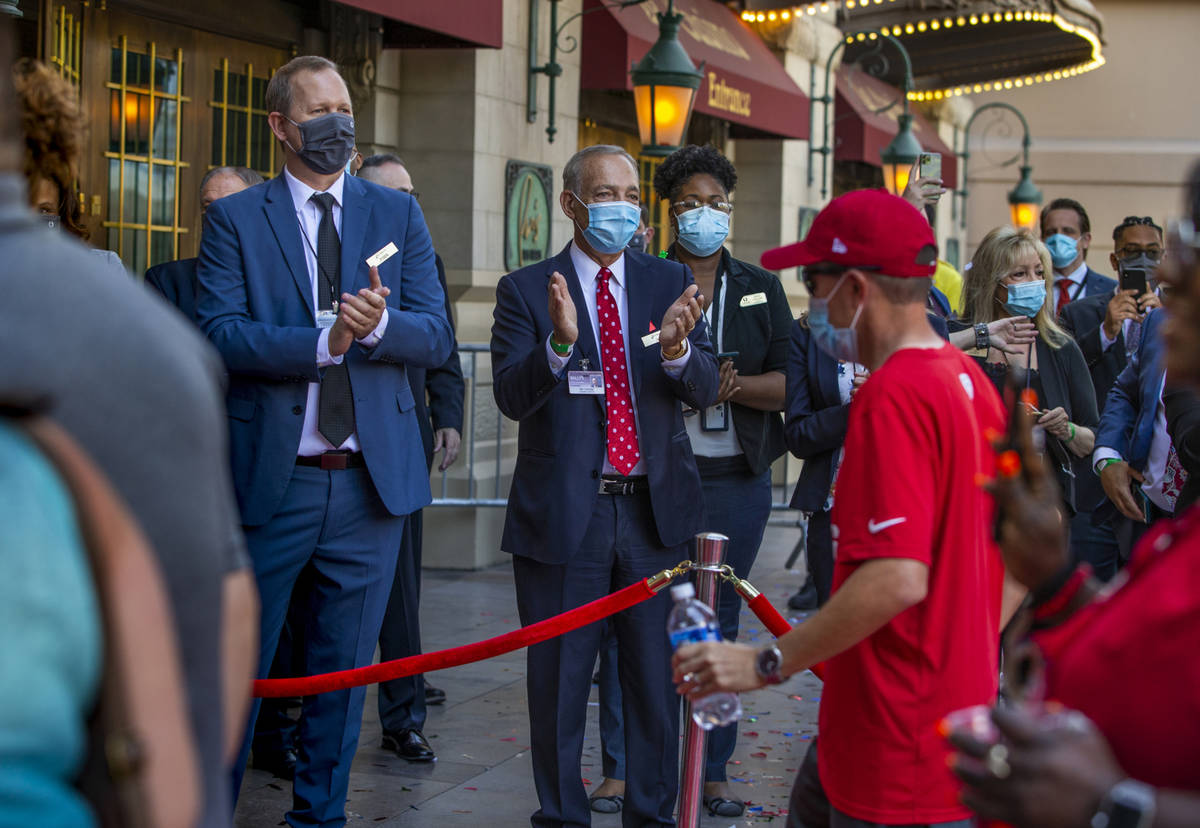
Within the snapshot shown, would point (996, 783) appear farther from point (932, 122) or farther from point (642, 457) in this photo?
point (932, 122)

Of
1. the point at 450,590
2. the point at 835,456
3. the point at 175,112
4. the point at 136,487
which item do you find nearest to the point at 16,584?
the point at 136,487

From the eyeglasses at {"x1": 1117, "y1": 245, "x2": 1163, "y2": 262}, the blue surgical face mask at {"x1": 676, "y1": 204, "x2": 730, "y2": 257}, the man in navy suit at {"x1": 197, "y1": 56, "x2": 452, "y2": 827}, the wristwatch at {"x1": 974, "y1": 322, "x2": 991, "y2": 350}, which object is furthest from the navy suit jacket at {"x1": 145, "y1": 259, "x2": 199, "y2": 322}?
the eyeglasses at {"x1": 1117, "y1": 245, "x2": 1163, "y2": 262}

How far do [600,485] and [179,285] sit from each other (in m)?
1.98

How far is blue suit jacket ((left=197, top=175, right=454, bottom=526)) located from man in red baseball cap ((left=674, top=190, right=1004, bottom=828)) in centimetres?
193

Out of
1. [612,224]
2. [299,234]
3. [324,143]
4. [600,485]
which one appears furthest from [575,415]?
[324,143]

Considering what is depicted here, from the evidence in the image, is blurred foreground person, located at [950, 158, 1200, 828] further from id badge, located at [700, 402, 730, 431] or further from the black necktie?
id badge, located at [700, 402, 730, 431]

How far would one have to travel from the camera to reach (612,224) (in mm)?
4793

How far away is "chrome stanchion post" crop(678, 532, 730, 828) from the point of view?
412 centimetres

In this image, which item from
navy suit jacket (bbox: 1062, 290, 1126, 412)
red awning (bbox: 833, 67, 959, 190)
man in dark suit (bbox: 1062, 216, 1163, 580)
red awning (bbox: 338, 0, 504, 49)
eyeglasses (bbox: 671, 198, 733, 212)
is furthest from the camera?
red awning (bbox: 833, 67, 959, 190)

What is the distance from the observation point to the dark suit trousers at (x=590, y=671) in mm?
4605

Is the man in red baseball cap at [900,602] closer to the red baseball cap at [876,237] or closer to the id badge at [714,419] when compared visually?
the red baseball cap at [876,237]

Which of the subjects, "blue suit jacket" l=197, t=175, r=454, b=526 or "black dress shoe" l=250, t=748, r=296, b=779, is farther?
"black dress shoe" l=250, t=748, r=296, b=779

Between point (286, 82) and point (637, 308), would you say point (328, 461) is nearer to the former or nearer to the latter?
point (637, 308)

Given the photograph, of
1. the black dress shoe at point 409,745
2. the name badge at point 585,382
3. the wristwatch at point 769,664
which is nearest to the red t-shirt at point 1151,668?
the wristwatch at point 769,664
